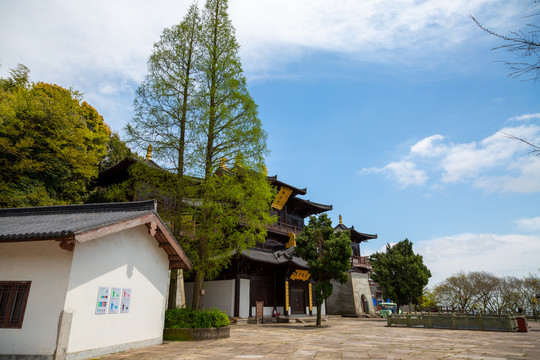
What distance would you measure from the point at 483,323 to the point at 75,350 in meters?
19.0

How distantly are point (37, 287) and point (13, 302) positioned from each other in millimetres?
627

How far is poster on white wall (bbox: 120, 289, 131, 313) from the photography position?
26.6 ft

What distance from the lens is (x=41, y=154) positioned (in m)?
19.1

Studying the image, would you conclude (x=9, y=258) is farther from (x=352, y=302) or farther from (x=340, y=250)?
(x=352, y=302)

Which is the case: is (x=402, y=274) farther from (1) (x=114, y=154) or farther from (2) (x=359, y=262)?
(1) (x=114, y=154)

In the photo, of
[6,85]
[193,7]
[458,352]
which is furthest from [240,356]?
[6,85]

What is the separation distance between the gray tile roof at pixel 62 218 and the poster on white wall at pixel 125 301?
80.9 inches

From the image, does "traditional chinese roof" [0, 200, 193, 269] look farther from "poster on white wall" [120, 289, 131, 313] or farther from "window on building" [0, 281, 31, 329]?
"poster on white wall" [120, 289, 131, 313]

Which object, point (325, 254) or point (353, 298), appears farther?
point (353, 298)

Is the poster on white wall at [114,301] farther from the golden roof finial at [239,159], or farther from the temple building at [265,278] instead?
the temple building at [265,278]

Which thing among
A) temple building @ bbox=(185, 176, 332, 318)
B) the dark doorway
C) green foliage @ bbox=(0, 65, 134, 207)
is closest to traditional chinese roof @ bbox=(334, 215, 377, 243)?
temple building @ bbox=(185, 176, 332, 318)

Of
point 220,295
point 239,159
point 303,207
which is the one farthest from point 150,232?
point 303,207

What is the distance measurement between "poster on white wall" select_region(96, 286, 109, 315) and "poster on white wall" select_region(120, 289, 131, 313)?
588mm

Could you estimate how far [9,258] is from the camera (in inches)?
281
